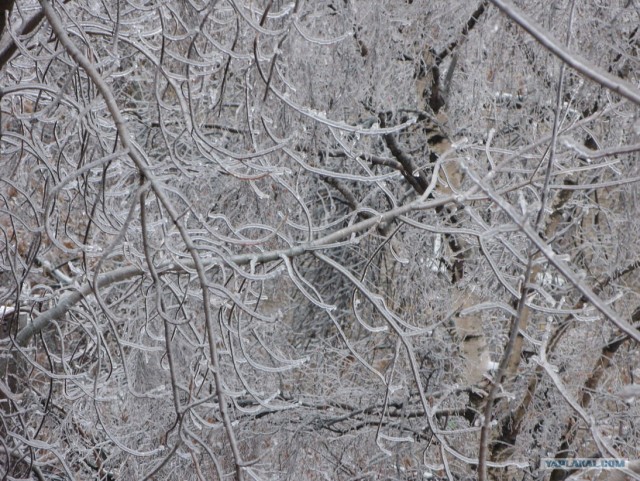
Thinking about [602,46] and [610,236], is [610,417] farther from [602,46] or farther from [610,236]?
[602,46]

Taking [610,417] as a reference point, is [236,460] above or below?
above

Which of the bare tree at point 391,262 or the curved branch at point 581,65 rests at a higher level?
the curved branch at point 581,65

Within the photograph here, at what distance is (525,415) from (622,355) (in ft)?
2.08

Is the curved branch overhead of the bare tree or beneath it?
overhead

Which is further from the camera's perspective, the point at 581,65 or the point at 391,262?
the point at 391,262

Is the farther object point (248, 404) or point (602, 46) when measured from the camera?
point (248, 404)

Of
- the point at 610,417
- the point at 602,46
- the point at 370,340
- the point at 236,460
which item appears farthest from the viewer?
the point at 370,340

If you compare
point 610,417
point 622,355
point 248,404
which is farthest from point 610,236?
point 248,404

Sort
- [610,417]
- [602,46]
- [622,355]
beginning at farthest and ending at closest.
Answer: [622,355] → [610,417] → [602,46]

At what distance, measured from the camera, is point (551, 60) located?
427cm

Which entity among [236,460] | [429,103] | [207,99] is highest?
[207,99]

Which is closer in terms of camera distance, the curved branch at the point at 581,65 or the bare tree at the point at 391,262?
the curved branch at the point at 581,65

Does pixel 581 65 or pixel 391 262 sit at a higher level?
pixel 581 65

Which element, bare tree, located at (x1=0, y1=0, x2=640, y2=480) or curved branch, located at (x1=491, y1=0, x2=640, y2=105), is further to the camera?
bare tree, located at (x1=0, y1=0, x2=640, y2=480)
